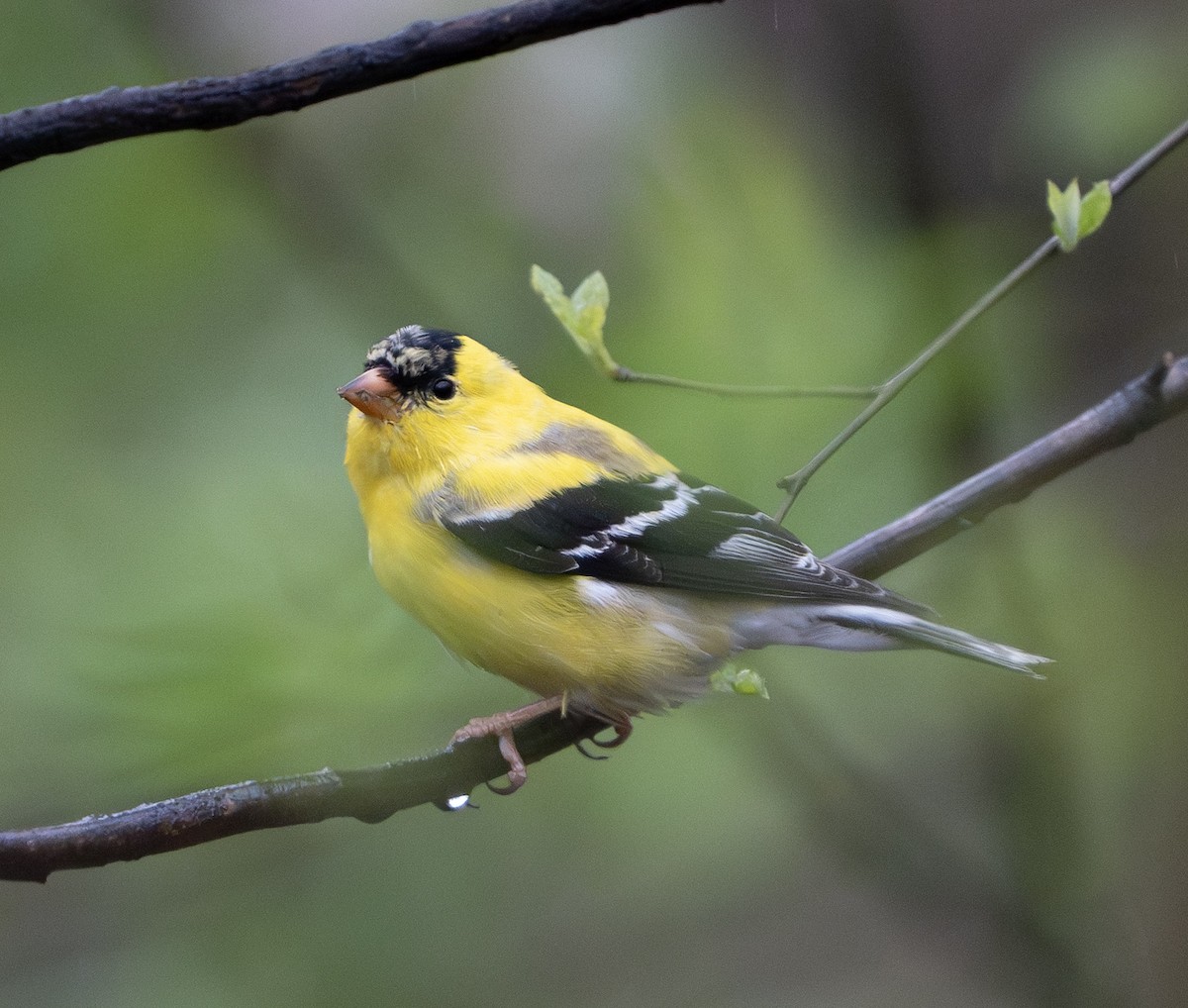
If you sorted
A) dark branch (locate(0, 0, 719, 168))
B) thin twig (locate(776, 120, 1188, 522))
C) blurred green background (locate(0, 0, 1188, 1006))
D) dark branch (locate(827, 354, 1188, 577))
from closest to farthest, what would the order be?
dark branch (locate(0, 0, 719, 168)) → thin twig (locate(776, 120, 1188, 522)) → dark branch (locate(827, 354, 1188, 577)) → blurred green background (locate(0, 0, 1188, 1006))

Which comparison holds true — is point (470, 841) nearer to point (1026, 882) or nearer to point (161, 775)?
point (161, 775)

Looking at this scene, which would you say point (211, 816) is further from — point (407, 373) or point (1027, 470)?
point (1027, 470)

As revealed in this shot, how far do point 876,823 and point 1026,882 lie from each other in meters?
0.28

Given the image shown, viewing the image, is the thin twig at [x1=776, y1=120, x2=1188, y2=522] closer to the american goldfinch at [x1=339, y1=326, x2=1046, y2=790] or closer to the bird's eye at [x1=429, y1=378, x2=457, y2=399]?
the american goldfinch at [x1=339, y1=326, x2=1046, y2=790]

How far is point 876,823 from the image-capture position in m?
2.18

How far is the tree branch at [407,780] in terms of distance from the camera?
1.08 metres

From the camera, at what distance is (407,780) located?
3.82ft

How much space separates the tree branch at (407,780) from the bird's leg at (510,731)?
2cm

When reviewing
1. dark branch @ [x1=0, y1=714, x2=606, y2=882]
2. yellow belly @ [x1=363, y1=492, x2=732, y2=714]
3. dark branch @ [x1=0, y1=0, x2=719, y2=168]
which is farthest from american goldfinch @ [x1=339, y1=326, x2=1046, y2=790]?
dark branch @ [x1=0, y1=0, x2=719, y2=168]

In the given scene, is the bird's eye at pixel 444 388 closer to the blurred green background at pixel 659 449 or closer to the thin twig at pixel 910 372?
the blurred green background at pixel 659 449

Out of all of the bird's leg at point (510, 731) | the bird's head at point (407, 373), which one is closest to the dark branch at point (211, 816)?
the bird's leg at point (510, 731)

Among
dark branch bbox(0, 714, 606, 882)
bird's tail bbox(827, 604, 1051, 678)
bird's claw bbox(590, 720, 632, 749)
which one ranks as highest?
dark branch bbox(0, 714, 606, 882)

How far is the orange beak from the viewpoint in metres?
1.52

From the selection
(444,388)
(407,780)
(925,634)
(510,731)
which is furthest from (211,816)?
(925,634)
